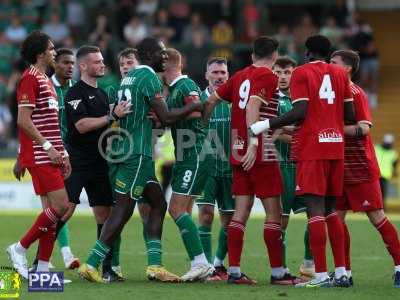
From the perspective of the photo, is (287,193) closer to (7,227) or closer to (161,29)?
(7,227)

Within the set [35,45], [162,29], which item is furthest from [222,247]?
[162,29]

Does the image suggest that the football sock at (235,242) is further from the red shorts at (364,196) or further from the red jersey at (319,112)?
the red shorts at (364,196)

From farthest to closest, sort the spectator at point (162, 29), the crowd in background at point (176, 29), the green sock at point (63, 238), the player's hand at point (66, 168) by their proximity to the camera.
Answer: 1. the spectator at point (162, 29)
2. the crowd in background at point (176, 29)
3. the green sock at point (63, 238)
4. the player's hand at point (66, 168)

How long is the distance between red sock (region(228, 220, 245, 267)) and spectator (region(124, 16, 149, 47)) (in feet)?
52.3

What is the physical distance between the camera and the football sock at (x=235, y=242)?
11.6 meters

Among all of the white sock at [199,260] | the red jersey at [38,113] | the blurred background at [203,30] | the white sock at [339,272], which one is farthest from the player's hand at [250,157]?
the blurred background at [203,30]

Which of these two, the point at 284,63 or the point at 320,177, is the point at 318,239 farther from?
the point at 284,63

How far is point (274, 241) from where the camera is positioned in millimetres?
Answer: 11602

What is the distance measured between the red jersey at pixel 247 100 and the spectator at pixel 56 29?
1634 cm

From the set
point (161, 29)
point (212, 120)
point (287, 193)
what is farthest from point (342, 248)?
point (161, 29)

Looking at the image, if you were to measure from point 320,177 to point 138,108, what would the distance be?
1935 millimetres

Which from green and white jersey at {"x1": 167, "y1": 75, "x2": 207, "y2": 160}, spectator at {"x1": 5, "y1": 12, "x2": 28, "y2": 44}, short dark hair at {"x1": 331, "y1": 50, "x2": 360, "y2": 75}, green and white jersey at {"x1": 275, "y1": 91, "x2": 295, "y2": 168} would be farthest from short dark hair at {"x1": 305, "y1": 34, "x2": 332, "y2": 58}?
spectator at {"x1": 5, "y1": 12, "x2": 28, "y2": 44}

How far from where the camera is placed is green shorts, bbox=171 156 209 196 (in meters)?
11.9

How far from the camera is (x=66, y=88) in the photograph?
13133 mm
